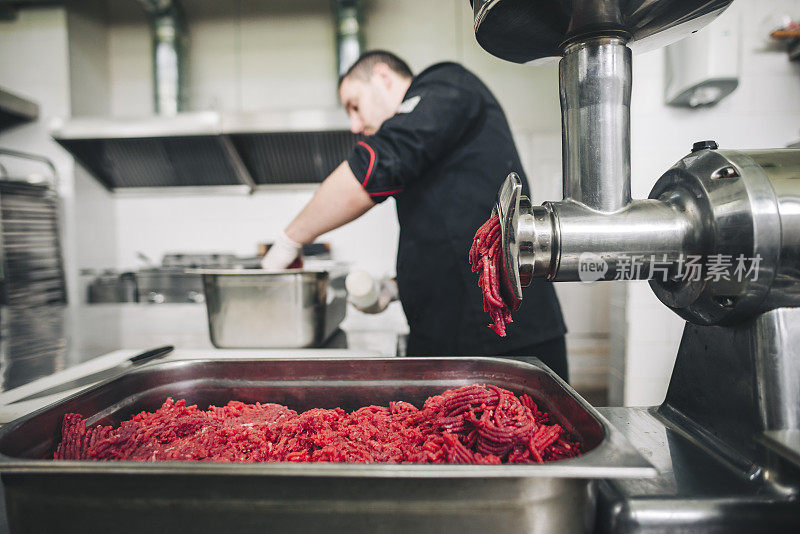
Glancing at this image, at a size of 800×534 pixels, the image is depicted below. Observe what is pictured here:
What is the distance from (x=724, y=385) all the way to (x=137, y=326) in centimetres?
218

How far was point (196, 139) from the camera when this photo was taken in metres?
3.59

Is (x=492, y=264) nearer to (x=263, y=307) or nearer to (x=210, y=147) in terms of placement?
(x=263, y=307)

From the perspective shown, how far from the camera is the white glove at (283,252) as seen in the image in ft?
4.94

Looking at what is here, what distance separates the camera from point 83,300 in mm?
3805

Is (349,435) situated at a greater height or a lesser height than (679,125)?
lesser

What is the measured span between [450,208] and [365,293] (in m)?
0.43

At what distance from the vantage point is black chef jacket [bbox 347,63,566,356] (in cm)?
142

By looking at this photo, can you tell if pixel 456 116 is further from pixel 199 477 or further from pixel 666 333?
pixel 666 333

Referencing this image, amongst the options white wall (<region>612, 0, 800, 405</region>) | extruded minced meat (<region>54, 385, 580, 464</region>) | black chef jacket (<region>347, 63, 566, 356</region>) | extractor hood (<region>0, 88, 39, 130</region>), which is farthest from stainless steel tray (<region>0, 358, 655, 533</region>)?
extractor hood (<region>0, 88, 39, 130</region>)

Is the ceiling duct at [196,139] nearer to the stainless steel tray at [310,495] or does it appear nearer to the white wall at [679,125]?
the white wall at [679,125]

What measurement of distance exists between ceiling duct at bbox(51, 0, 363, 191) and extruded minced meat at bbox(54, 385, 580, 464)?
2912 millimetres

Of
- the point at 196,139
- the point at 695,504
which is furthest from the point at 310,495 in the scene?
the point at 196,139

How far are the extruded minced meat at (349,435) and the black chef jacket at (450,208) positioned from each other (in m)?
0.72

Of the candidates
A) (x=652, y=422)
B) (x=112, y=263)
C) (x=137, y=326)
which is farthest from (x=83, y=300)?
(x=652, y=422)
